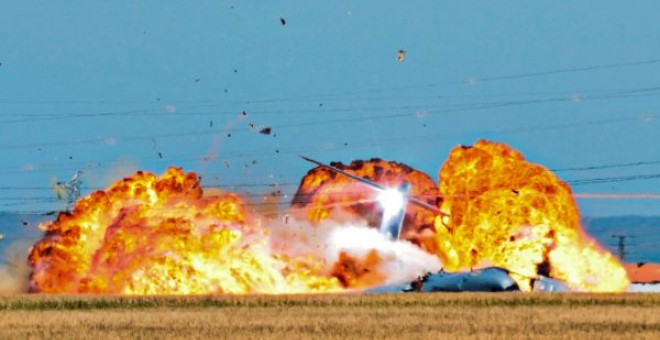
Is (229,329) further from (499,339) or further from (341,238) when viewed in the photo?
(341,238)

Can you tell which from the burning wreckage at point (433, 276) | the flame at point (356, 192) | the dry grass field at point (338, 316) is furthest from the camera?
the flame at point (356, 192)

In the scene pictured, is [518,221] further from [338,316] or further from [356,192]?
[338,316]

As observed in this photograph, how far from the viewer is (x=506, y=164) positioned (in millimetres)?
106438

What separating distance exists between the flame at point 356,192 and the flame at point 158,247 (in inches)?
459

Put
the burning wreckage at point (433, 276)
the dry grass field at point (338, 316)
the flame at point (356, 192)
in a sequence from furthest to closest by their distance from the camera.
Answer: the flame at point (356, 192) → the burning wreckage at point (433, 276) → the dry grass field at point (338, 316)

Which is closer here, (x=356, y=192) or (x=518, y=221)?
(x=518, y=221)

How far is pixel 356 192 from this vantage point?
12088 centimetres

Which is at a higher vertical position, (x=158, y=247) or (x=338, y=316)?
(x=158, y=247)

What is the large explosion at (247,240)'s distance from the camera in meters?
102

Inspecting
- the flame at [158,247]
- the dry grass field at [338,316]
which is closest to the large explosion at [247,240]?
the flame at [158,247]

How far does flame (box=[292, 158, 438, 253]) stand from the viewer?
118 m

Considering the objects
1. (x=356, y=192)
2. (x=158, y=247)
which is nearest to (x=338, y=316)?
(x=158, y=247)

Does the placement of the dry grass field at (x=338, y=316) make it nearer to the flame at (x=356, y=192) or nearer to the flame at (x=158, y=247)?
the flame at (x=158, y=247)

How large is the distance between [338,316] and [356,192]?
5452cm
